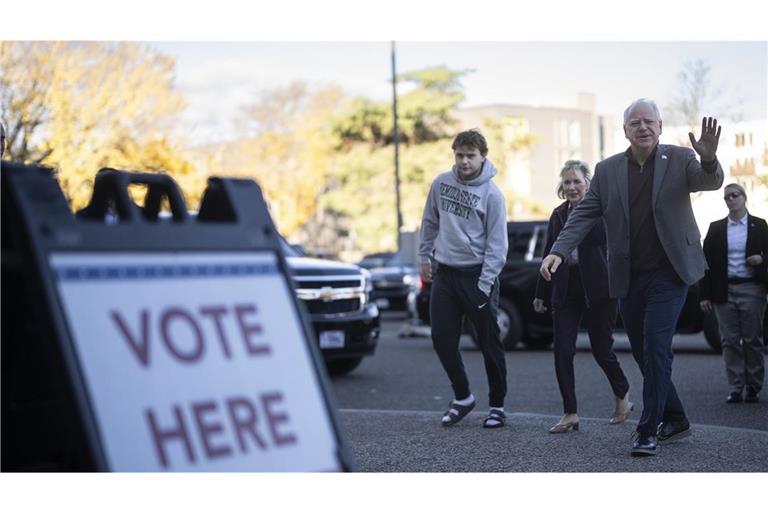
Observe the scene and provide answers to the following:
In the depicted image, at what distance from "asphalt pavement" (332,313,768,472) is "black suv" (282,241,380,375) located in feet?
1.37

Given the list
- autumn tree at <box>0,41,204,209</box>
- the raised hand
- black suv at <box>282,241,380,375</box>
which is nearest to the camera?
the raised hand

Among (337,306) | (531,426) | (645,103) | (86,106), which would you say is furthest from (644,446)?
(86,106)

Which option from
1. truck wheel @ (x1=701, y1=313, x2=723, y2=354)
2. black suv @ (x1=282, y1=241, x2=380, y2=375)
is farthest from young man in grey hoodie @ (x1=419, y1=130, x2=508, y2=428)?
truck wheel @ (x1=701, y1=313, x2=723, y2=354)

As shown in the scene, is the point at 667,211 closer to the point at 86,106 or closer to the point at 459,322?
the point at 459,322

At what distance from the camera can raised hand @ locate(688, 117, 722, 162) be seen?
6.16 metres

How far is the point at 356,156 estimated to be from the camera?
54938 mm

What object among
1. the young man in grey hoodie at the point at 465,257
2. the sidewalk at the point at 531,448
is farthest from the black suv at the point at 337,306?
the young man in grey hoodie at the point at 465,257

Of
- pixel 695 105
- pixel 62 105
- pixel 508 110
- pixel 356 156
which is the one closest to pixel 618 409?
pixel 695 105

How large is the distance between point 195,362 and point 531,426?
575 centimetres

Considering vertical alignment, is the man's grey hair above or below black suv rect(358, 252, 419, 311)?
above

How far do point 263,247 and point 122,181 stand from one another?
0.38m

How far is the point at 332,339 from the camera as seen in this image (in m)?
12.2

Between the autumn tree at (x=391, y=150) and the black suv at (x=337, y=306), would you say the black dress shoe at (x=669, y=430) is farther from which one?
the autumn tree at (x=391, y=150)

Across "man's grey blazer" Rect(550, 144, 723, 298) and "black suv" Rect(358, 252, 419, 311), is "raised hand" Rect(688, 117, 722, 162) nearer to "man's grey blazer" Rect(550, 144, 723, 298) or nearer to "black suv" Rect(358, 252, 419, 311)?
"man's grey blazer" Rect(550, 144, 723, 298)
